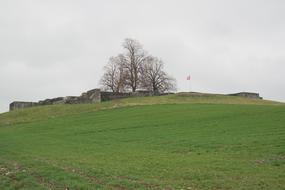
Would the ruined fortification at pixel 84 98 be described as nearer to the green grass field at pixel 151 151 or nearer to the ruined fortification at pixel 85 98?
the ruined fortification at pixel 85 98

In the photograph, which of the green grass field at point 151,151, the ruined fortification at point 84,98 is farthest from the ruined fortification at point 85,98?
the green grass field at point 151,151

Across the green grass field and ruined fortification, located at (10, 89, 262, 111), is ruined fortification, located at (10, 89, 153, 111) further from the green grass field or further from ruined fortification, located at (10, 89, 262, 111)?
the green grass field

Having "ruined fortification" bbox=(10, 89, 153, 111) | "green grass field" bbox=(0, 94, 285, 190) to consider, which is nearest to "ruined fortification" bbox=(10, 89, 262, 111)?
"ruined fortification" bbox=(10, 89, 153, 111)

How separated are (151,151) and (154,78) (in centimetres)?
5946

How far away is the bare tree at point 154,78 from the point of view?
7994 centimetres

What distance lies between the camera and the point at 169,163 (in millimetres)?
17984

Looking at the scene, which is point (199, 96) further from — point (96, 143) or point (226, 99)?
point (96, 143)

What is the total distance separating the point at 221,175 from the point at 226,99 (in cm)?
4433

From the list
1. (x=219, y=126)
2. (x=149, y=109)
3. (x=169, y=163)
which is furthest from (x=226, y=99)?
(x=169, y=163)

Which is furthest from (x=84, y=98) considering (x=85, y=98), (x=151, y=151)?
(x=151, y=151)

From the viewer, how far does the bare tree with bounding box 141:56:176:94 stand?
79.9m

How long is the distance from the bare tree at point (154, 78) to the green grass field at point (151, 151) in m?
33.3

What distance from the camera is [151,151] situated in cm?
2239

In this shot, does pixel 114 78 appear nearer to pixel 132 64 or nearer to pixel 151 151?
pixel 132 64
